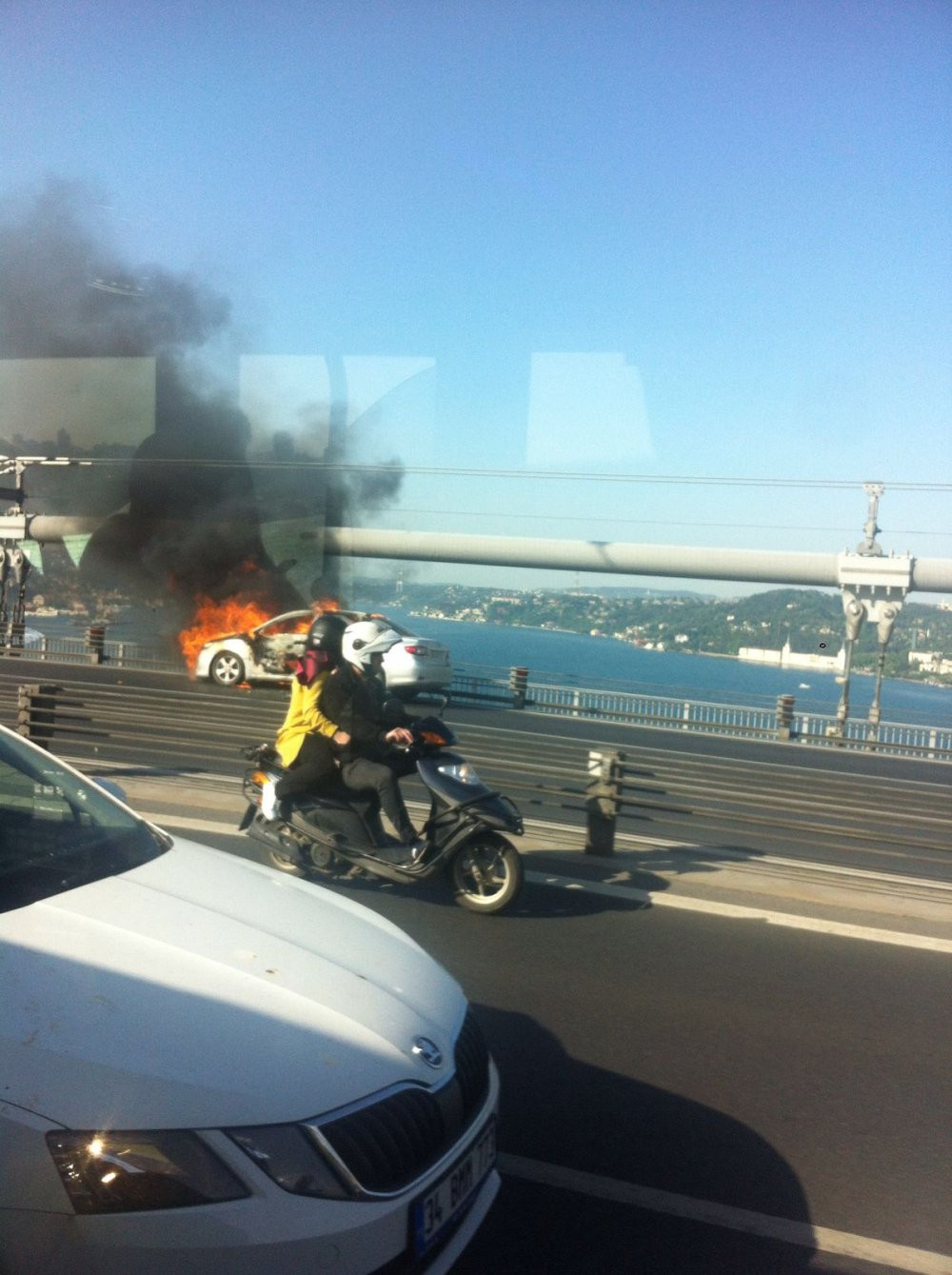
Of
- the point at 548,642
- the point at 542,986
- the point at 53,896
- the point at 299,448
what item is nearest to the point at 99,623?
the point at 299,448

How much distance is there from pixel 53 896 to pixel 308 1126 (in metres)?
1.07

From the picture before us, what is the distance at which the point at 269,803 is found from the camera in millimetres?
7039

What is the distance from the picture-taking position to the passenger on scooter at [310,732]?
7.00 m

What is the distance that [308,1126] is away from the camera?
234 centimetres

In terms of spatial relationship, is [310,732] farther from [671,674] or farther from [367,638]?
[671,674]

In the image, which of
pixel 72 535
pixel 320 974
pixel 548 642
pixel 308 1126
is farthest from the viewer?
pixel 548 642

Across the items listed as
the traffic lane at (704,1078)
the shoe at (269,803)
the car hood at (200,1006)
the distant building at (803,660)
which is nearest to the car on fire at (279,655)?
the distant building at (803,660)

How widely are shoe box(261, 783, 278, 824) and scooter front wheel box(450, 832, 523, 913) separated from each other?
1156 mm

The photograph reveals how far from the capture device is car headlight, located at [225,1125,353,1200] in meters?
2.25

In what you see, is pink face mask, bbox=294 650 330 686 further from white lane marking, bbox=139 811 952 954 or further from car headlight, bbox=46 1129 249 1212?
car headlight, bbox=46 1129 249 1212

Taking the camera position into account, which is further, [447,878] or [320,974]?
[447,878]

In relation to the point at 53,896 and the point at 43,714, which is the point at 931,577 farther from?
the point at 53,896

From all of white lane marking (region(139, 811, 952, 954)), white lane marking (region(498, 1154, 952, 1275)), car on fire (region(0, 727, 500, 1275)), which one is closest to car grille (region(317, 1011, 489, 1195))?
car on fire (region(0, 727, 500, 1275))

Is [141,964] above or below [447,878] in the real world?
above
